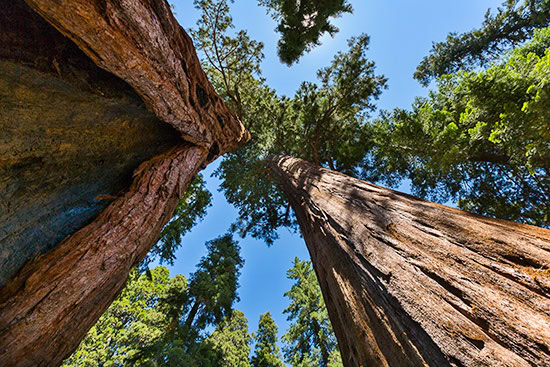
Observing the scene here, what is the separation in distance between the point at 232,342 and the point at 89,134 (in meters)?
12.2

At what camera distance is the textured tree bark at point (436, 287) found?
2.79 feet

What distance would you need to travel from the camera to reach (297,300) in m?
11.3

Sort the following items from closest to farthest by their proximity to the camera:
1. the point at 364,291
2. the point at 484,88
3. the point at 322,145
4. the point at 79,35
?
the point at 79,35 < the point at 364,291 < the point at 484,88 < the point at 322,145

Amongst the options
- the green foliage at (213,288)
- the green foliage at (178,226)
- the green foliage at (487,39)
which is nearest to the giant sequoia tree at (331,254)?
the green foliage at (178,226)

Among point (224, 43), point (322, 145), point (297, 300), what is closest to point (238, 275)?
point (297, 300)

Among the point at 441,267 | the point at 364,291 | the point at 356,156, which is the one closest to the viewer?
the point at 441,267

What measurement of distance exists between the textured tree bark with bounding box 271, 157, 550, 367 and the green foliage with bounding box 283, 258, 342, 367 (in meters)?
9.00

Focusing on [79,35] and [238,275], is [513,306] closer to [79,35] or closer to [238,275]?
[79,35]

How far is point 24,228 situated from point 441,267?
287cm

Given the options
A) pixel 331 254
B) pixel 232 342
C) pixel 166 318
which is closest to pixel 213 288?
pixel 166 318

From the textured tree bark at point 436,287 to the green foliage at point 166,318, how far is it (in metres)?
5.12

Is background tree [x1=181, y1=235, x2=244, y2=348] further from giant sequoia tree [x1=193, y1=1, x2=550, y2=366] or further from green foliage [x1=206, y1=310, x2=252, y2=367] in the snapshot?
giant sequoia tree [x1=193, y1=1, x2=550, y2=366]

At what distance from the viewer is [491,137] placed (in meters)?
Result: 4.18

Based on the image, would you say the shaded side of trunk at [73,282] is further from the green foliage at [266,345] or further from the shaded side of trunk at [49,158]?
the green foliage at [266,345]
